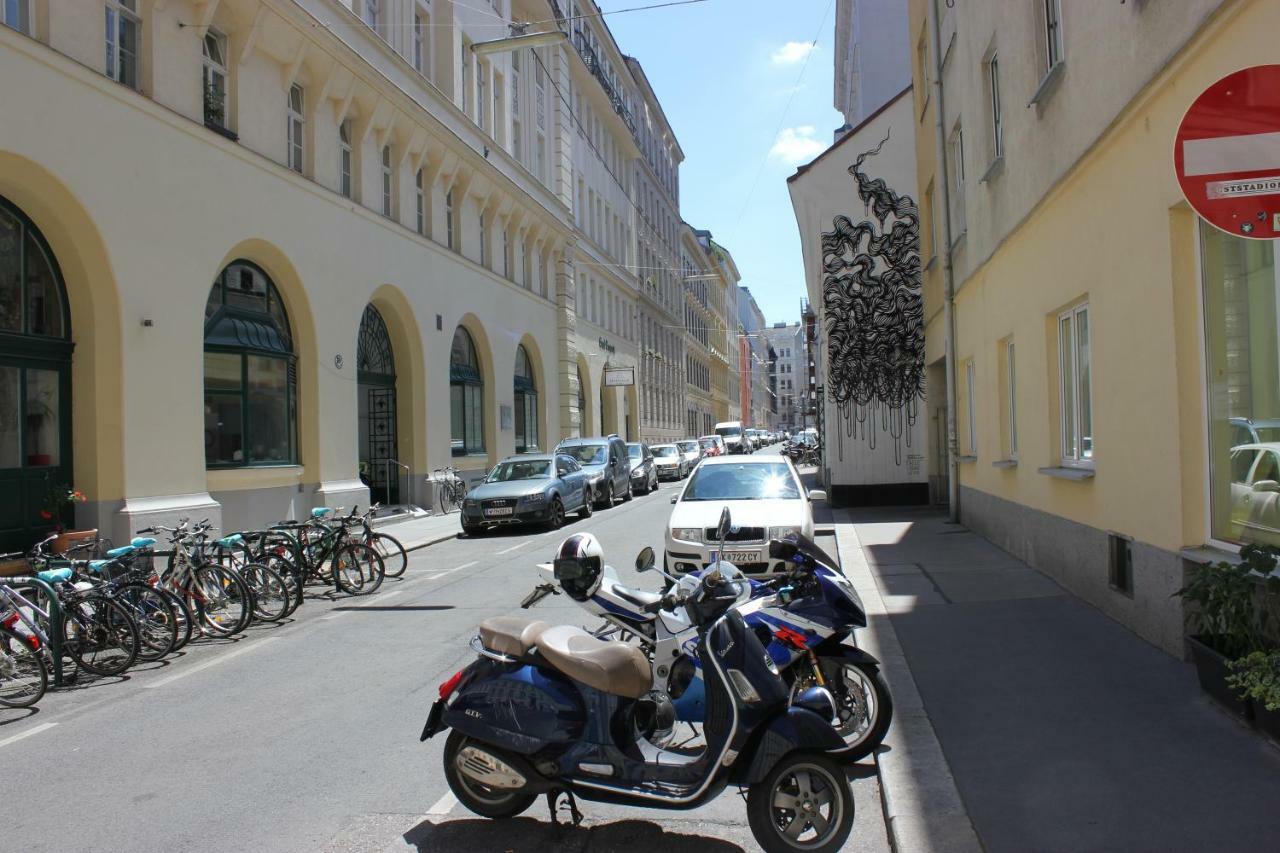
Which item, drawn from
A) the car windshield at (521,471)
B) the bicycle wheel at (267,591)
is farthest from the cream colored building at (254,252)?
the bicycle wheel at (267,591)

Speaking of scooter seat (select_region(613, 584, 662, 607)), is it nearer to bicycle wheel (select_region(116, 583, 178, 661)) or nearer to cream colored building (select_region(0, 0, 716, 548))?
bicycle wheel (select_region(116, 583, 178, 661))

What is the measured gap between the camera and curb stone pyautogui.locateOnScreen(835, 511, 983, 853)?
371 cm

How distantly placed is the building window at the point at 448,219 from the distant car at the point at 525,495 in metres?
7.25

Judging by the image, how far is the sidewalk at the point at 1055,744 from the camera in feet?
12.1

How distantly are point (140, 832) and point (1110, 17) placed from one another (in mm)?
7649

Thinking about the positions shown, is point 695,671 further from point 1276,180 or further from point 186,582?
point 186,582

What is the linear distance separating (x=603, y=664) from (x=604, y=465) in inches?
767

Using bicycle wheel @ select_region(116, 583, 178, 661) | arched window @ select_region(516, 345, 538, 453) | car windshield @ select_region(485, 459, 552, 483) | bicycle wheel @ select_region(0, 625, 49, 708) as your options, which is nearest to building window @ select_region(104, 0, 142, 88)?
bicycle wheel @ select_region(116, 583, 178, 661)

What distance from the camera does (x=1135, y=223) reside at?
6.35 m

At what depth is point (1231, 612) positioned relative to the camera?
4.59 meters

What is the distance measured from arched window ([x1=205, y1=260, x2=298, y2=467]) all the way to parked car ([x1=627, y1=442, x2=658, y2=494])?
12.1 m

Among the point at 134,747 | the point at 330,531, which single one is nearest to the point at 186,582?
the point at 330,531

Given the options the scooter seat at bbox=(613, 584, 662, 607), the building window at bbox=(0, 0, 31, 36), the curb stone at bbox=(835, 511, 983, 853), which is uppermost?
the building window at bbox=(0, 0, 31, 36)

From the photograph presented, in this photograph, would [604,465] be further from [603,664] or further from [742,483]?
[603,664]
